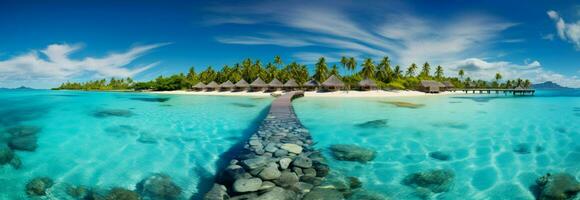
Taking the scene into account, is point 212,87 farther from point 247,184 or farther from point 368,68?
point 247,184

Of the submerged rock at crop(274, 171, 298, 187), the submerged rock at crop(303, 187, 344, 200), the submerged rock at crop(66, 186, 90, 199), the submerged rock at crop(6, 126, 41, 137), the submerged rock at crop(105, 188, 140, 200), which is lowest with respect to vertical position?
the submerged rock at crop(66, 186, 90, 199)

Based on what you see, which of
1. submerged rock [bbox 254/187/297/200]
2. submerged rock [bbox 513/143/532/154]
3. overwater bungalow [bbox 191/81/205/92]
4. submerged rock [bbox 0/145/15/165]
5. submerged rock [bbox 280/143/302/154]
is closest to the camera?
submerged rock [bbox 254/187/297/200]

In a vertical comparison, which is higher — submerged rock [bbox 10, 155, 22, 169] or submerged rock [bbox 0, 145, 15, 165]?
submerged rock [bbox 0, 145, 15, 165]

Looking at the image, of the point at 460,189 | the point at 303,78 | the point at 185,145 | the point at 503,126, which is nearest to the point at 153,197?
the point at 185,145

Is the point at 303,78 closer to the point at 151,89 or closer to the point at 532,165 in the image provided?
the point at 151,89

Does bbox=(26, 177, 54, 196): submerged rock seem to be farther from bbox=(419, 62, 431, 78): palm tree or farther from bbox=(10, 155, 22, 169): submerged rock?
bbox=(419, 62, 431, 78): palm tree

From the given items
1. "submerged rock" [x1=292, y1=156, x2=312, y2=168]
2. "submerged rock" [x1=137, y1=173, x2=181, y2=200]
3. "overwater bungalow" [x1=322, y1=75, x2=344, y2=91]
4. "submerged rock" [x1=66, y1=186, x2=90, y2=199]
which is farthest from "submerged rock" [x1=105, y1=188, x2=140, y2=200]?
"overwater bungalow" [x1=322, y1=75, x2=344, y2=91]

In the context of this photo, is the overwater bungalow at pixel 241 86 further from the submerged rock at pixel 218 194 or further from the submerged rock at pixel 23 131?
the submerged rock at pixel 218 194

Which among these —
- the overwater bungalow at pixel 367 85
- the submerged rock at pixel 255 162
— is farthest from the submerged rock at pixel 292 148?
the overwater bungalow at pixel 367 85

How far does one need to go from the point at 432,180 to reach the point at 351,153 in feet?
6.65

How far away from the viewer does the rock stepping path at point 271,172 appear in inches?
165

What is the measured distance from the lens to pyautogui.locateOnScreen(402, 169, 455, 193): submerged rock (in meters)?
4.92

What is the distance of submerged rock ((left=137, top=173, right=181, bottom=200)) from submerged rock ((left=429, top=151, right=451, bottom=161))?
5.41m

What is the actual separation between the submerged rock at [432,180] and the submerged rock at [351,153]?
1.21 m
